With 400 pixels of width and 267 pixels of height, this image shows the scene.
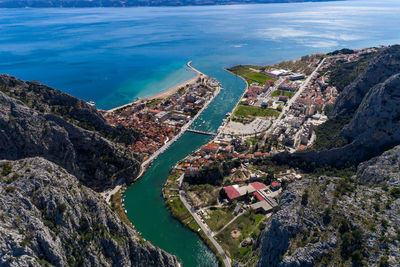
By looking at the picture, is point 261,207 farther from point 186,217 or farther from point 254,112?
point 254,112

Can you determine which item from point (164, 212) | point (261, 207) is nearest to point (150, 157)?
point (164, 212)

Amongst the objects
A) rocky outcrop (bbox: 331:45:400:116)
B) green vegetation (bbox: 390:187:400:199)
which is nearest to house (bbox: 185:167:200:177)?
green vegetation (bbox: 390:187:400:199)

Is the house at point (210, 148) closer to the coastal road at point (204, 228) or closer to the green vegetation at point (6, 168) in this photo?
the coastal road at point (204, 228)

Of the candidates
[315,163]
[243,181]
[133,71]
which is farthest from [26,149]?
[133,71]

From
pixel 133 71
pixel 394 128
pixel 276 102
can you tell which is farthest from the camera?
pixel 133 71

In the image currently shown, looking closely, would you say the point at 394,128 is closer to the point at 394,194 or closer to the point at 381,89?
the point at 381,89

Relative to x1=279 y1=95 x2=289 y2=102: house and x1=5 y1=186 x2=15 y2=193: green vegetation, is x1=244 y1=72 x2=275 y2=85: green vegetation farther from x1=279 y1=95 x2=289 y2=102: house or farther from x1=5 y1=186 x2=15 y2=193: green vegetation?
x1=5 y1=186 x2=15 y2=193: green vegetation
